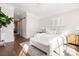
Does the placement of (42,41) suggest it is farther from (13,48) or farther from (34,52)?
(13,48)

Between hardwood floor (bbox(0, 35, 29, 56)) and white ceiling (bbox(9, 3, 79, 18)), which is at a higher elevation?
white ceiling (bbox(9, 3, 79, 18))

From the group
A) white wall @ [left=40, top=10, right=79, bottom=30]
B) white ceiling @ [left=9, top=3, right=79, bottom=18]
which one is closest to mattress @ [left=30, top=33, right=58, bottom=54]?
white wall @ [left=40, top=10, right=79, bottom=30]

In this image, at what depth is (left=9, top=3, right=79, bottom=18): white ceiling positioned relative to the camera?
5.62 ft

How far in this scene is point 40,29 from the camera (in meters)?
1.73

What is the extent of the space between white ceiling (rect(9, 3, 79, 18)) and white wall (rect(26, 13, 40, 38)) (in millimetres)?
72

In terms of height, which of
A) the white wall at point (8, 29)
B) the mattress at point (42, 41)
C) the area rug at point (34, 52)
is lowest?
the area rug at point (34, 52)

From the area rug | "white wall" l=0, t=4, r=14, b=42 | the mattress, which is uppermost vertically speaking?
"white wall" l=0, t=4, r=14, b=42

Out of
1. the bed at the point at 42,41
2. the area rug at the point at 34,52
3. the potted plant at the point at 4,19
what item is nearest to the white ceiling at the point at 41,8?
the potted plant at the point at 4,19

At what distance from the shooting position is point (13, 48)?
1694 mm

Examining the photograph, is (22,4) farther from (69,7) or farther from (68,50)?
(68,50)

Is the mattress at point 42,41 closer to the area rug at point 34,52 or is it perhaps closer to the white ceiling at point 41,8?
the area rug at point 34,52

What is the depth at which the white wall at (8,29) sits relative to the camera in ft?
5.56

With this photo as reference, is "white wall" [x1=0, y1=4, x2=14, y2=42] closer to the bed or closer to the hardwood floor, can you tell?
the hardwood floor

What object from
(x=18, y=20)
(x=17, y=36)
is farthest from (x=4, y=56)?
(x=18, y=20)
